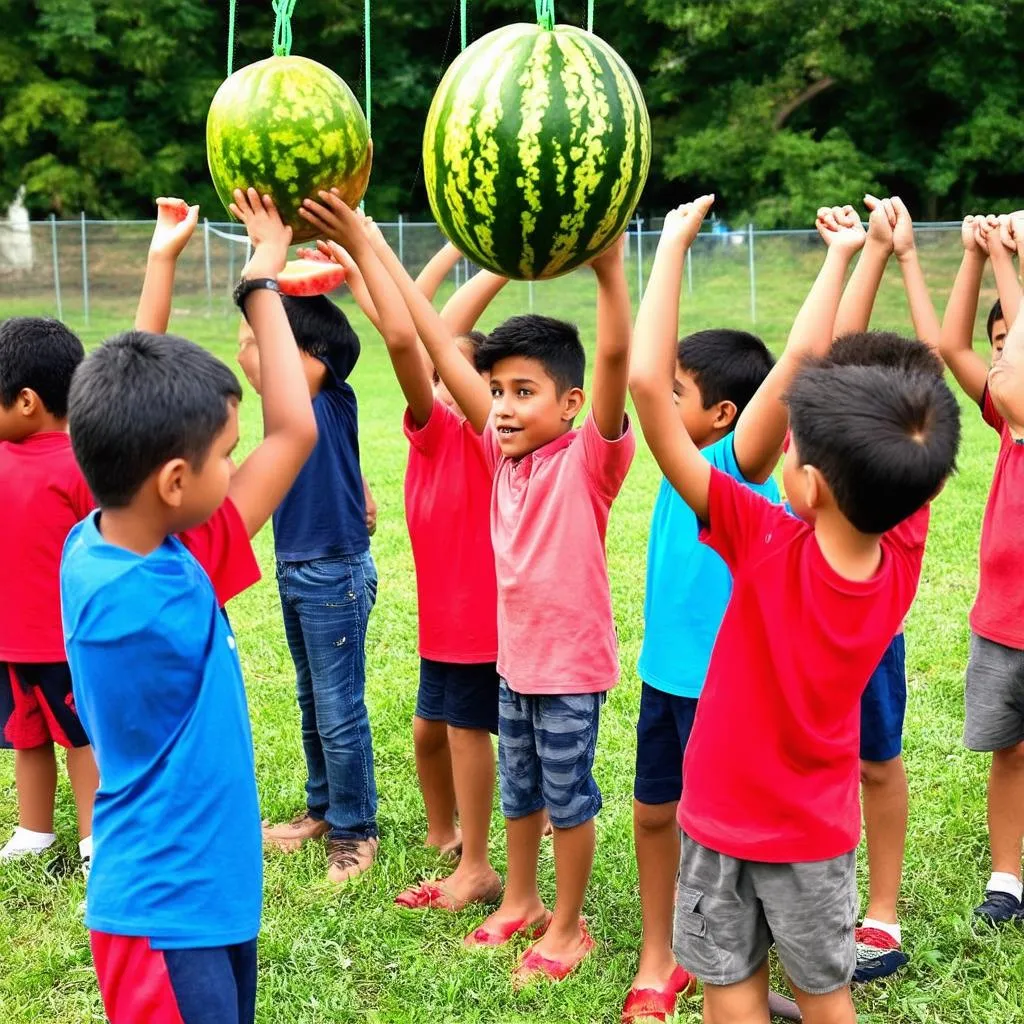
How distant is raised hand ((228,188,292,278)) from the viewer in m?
2.74

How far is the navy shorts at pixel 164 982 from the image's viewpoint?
7.86 feet

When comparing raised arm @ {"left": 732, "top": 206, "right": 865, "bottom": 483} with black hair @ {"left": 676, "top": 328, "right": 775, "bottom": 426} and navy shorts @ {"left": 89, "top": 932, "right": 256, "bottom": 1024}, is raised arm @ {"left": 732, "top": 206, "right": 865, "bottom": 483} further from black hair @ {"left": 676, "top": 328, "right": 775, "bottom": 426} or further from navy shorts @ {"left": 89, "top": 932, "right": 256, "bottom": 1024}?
navy shorts @ {"left": 89, "top": 932, "right": 256, "bottom": 1024}

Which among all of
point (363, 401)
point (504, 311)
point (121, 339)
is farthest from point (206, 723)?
point (504, 311)

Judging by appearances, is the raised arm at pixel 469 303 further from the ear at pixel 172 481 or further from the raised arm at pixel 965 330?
the ear at pixel 172 481

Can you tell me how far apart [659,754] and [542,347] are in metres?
1.28

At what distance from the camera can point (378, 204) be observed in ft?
114

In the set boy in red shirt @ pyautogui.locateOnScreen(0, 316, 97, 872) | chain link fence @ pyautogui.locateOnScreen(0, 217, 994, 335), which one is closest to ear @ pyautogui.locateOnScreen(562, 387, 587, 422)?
boy in red shirt @ pyautogui.locateOnScreen(0, 316, 97, 872)

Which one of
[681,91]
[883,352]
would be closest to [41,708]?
[883,352]

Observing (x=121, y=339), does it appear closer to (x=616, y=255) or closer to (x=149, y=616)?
(x=149, y=616)

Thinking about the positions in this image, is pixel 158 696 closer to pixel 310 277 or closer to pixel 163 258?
pixel 163 258

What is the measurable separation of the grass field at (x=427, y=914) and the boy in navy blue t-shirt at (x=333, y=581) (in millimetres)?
211

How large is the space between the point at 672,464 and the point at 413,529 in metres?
1.76

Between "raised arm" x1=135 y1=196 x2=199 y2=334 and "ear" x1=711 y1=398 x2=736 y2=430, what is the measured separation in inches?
63.0

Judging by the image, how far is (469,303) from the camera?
13.8 feet
